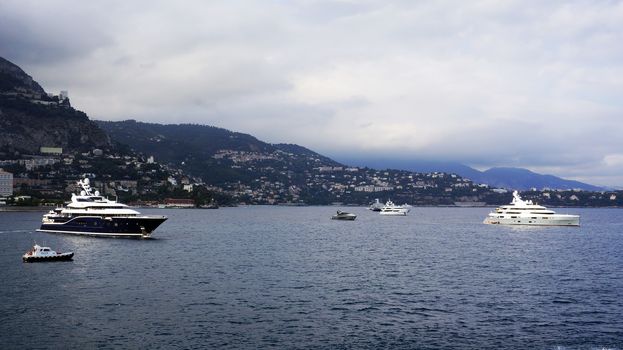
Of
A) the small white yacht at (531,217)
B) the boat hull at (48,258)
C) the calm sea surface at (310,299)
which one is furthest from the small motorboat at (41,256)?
the small white yacht at (531,217)

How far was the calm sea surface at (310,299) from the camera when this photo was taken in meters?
35.4

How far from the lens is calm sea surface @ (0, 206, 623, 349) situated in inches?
1393

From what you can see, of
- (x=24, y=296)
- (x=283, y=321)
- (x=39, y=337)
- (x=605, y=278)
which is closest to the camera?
(x=39, y=337)

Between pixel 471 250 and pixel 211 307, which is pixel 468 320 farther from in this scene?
pixel 471 250

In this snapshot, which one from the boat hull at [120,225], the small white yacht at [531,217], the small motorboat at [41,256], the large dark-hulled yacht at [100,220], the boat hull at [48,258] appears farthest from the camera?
the small white yacht at [531,217]

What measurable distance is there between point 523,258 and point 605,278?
720 inches

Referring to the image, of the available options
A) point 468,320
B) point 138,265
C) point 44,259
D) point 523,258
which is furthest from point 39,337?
point 523,258

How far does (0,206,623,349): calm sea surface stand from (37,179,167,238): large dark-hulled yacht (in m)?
14.6

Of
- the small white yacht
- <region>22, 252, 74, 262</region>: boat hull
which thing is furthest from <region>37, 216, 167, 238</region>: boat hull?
the small white yacht

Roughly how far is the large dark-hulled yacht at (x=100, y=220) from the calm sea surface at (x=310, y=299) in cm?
1464

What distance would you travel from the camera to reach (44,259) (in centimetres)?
6762

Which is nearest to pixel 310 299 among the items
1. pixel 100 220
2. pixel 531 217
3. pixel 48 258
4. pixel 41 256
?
pixel 48 258

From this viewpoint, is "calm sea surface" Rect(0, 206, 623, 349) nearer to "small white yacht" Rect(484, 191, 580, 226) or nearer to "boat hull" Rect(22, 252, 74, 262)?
"boat hull" Rect(22, 252, 74, 262)

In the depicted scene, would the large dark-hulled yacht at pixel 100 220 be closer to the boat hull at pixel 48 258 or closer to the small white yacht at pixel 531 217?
the boat hull at pixel 48 258
